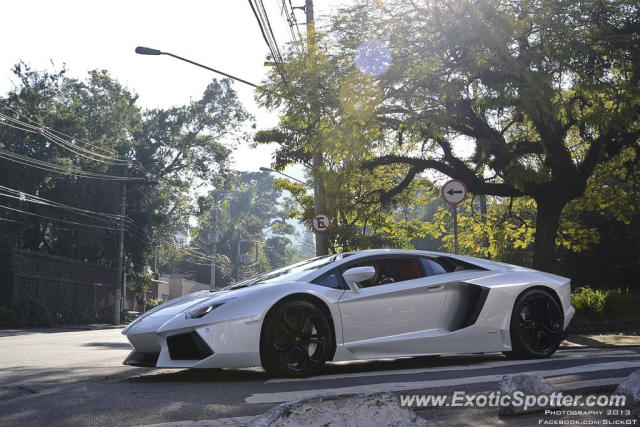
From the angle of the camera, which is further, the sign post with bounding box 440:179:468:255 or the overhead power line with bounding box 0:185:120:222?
the overhead power line with bounding box 0:185:120:222

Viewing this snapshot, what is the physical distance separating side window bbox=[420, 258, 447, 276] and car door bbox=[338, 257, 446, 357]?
5cm

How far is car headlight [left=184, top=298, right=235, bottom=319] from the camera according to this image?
5.86 metres

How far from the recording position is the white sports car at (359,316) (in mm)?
5789

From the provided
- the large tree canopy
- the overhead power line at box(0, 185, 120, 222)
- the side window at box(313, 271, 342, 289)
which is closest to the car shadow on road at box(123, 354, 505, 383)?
the side window at box(313, 271, 342, 289)

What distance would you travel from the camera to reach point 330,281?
640cm

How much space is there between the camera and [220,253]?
275ft

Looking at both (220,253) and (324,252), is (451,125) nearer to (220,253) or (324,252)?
(324,252)

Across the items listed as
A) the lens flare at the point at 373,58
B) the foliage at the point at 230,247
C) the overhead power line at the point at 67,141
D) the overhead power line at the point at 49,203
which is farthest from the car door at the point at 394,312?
the foliage at the point at 230,247

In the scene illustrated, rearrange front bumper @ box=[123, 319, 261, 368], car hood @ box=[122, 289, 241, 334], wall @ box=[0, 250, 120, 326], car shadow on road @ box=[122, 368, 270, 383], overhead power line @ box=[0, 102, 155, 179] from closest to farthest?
front bumper @ box=[123, 319, 261, 368] < car shadow on road @ box=[122, 368, 270, 383] < car hood @ box=[122, 289, 241, 334] < wall @ box=[0, 250, 120, 326] < overhead power line @ box=[0, 102, 155, 179]

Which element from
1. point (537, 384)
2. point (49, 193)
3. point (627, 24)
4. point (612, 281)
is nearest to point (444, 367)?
point (537, 384)

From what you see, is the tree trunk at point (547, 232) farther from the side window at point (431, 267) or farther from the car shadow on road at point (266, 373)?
the side window at point (431, 267)

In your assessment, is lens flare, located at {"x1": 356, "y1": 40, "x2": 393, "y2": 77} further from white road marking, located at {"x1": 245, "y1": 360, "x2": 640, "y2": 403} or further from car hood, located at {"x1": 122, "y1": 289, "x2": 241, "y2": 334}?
white road marking, located at {"x1": 245, "y1": 360, "x2": 640, "y2": 403}

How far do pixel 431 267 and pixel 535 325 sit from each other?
4.21ft

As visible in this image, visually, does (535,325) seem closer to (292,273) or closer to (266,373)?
(292,273)
